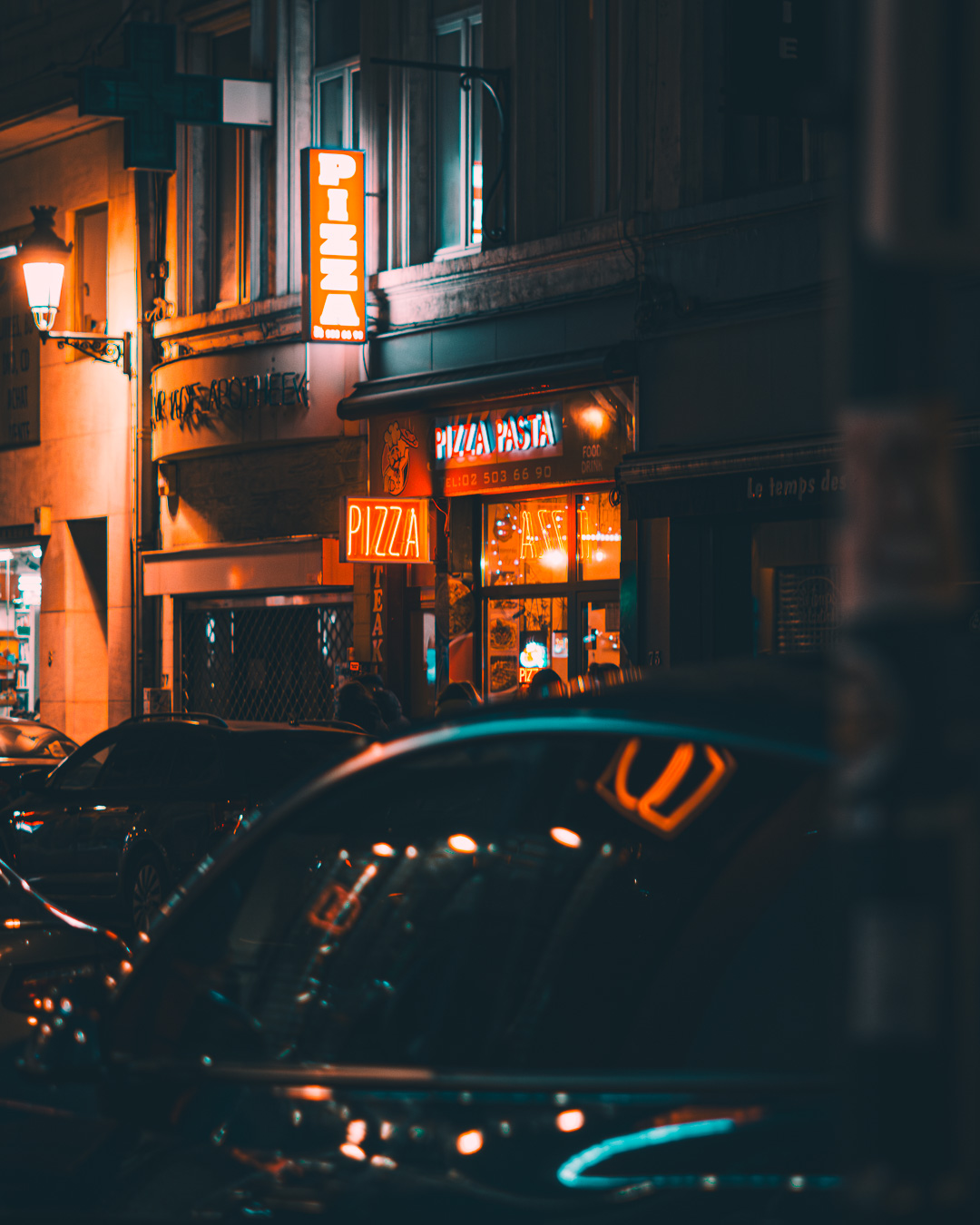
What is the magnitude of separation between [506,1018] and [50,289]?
20.3m

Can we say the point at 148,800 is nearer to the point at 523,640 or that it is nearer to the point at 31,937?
the point at 523,640

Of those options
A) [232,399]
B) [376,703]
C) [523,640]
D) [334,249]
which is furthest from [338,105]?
[376,703]

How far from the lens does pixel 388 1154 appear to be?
8.18 feet

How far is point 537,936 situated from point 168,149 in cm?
1896

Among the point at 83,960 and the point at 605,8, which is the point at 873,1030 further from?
the point at 605,8

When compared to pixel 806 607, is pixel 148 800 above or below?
below

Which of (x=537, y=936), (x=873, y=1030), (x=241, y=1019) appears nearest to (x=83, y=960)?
(x=241, y=1019)

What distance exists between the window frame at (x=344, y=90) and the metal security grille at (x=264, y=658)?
5.55 m

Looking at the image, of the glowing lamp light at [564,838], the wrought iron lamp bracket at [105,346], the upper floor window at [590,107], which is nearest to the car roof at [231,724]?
the upper floor window at [590,107]

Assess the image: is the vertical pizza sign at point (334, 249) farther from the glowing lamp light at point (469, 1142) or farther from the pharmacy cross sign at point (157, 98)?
the glowing lamp light at point (469, 1142)

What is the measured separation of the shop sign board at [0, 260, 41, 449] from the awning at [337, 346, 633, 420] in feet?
23.5

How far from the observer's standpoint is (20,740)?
19.9 metres

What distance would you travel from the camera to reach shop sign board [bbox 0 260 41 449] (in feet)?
81.6

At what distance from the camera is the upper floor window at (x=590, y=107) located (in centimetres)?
1764
